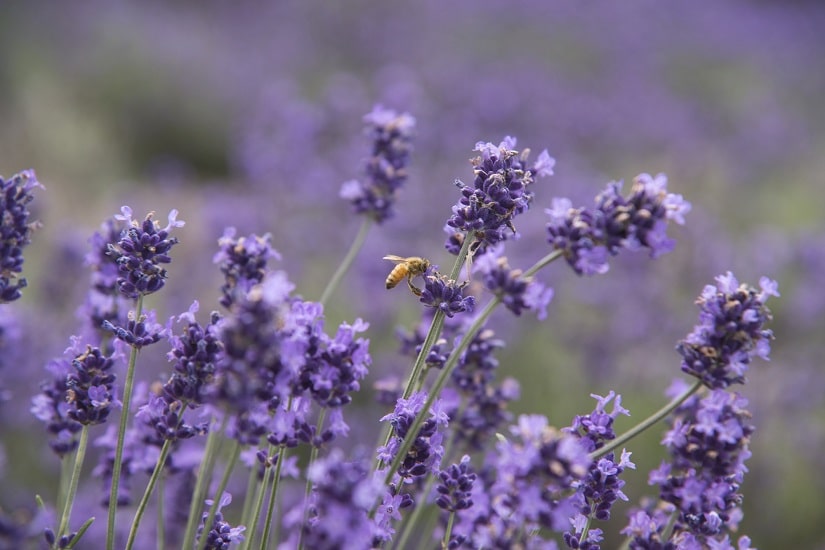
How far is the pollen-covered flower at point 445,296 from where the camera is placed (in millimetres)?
1636

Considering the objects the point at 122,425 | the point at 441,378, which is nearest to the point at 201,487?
the point at 122,425

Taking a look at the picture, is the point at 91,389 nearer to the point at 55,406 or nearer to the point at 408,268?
the point at 55,406

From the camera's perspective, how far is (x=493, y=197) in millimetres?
1651

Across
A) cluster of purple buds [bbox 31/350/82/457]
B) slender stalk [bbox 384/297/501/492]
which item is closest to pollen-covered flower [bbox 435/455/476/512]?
slender stalk [bbox 384/297/501/492]

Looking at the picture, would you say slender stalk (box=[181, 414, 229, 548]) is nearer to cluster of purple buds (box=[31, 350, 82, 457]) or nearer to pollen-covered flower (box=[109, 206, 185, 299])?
pollen-covered flower (box=[109, 206, 185, 299])

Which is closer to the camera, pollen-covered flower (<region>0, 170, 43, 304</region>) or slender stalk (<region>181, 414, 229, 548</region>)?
slender stalk (<region>181, 414, 229, 548</region>)

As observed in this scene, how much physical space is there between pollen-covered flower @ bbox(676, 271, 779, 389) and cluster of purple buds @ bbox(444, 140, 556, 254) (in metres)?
0.45

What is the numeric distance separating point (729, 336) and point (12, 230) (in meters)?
1.60

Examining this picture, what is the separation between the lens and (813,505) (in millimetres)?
3949

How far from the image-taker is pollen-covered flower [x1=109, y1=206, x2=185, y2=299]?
5.35 feet

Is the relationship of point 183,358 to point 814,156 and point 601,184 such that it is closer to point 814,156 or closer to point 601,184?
point 601,184

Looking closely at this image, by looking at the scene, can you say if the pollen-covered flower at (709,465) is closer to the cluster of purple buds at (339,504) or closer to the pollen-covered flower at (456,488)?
the pollen-covered flower at (456,488)

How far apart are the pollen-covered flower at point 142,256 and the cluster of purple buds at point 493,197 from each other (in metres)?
0.62

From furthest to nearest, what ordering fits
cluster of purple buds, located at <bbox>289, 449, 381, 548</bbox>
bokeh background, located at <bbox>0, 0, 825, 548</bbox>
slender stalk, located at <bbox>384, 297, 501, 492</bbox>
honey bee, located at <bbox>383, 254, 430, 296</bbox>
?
bokeh background, located at <bbox>0, 0, 825, 548</bbox> → honey bee, located at <bbox>383, 254, 430, 296</bbox> → slender stalk, located at <bbox>384, 297, 501, 492</bbox> → cluster of purple buds, located at <bbox>289, 449, 381, 548</bbox>
